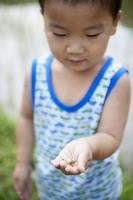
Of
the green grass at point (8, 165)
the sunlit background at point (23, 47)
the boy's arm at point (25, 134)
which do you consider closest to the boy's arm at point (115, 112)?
the boy's arm at point (25, 134)

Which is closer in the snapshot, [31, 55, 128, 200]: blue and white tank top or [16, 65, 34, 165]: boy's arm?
[31, 55, 128, 200]: blue and white tank top

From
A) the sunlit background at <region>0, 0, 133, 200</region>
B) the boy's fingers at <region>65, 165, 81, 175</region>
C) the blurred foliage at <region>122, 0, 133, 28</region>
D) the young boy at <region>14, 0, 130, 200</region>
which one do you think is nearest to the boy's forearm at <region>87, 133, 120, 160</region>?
the young boy at <region>14, 0, 130, 200</region>

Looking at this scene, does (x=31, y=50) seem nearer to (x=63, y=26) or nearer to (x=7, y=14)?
(x=7, y=14)

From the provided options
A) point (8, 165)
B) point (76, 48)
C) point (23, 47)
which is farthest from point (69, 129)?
point (23, 47)

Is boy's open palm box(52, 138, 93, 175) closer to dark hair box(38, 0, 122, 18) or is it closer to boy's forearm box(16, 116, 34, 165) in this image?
dark hair box(38, 0, 122, 18)

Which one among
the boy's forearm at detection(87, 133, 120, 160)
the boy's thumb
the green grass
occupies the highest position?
the boy's thumb

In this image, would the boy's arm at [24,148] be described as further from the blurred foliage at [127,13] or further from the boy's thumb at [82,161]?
the blurred foliage at [127,13]

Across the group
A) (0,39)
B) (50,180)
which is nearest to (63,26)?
(50,180)
